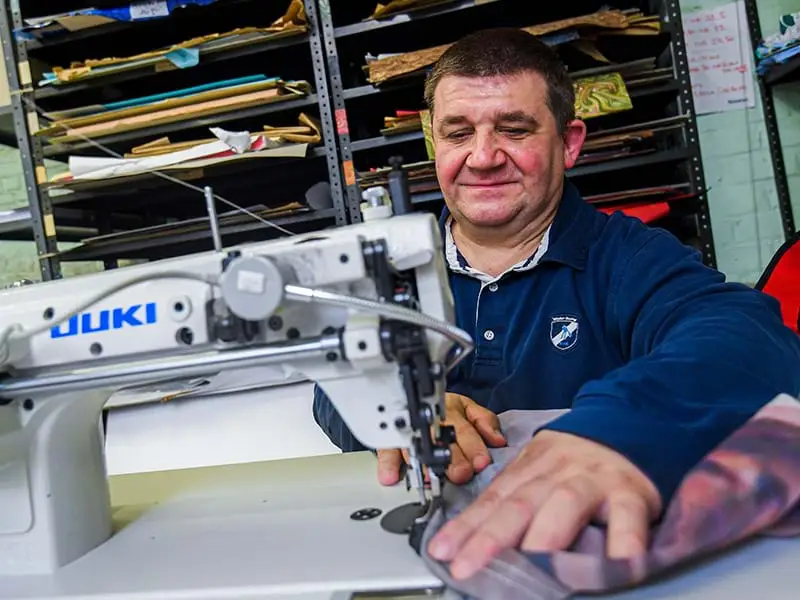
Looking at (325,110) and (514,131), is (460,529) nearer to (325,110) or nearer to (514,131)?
(514,131)

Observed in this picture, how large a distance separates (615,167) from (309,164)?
2.90 feet

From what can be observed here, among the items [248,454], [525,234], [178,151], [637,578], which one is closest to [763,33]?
[525,234]

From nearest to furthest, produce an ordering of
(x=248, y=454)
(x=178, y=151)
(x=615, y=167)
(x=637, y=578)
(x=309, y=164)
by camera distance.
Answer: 1. (x=637, y=578)
2. (x=248, y=454)
3. (x=615, y=167)
4. (x=178, y=151)
5. (x=309, y=164)

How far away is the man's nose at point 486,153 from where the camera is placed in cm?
120

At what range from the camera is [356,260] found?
65 cm

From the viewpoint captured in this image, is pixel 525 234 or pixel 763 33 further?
pixel 763 33

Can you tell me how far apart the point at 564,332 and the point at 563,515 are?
2.28 feet

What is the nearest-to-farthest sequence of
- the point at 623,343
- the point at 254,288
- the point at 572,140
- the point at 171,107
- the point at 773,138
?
1. the point at 254,288
2. the point at 623,343
3. the point at 572,140
4. the point at 171,107
5. the point at 773,138

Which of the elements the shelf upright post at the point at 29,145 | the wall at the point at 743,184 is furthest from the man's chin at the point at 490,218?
the shelf upright post at the point at 29,145

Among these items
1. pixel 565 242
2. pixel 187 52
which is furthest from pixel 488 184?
pixel 187 52

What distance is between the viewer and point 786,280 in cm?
164

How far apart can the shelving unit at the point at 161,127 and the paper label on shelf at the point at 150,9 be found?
0.04 metres

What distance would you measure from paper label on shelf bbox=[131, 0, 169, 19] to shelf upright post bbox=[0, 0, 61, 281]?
36 centimetres

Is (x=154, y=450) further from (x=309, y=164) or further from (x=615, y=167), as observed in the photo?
(x=615, y=167)
